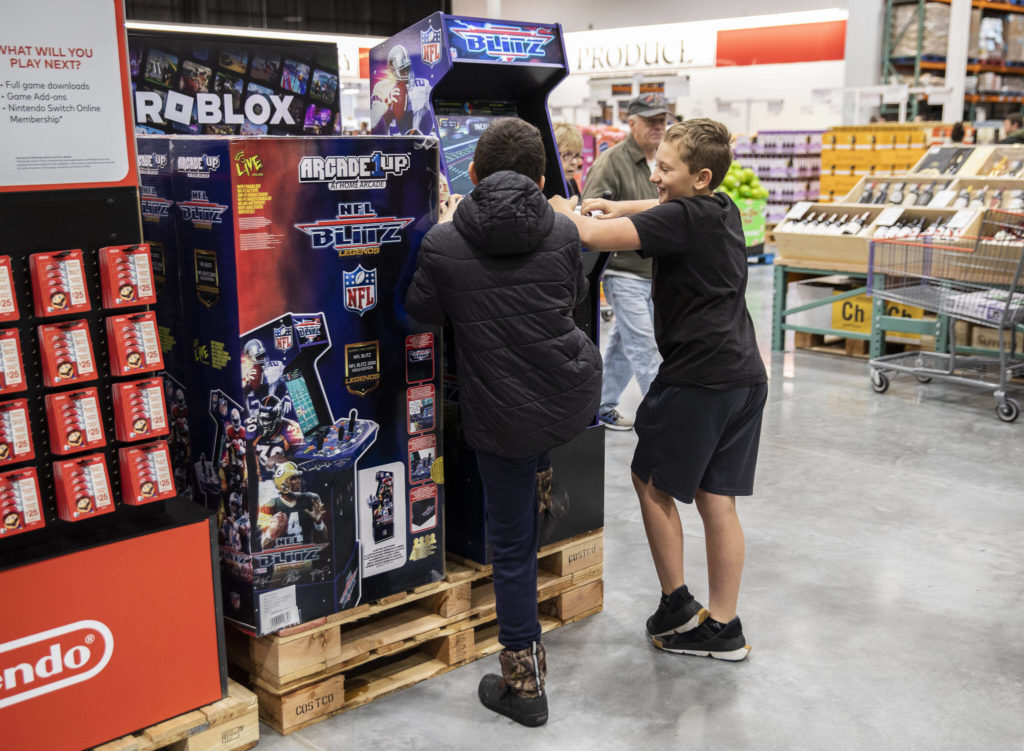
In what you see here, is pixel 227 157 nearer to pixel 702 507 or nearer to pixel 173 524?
pixel 173 524

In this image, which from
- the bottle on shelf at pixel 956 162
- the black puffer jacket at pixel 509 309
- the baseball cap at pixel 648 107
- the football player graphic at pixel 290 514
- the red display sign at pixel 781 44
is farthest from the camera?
the red display sign at pixel 781 44

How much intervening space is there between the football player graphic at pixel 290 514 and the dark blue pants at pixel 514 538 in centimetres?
47

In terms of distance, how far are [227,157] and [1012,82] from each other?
1352 centimetres

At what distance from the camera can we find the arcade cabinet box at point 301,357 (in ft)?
8.56

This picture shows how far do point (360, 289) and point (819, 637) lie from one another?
6.32 feet

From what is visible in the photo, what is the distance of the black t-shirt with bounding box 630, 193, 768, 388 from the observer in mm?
2908

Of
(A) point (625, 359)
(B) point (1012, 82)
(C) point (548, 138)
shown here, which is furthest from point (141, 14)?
(C) point (548, 138)

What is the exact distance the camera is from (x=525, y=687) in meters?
2.85

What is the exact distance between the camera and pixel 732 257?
3002 mm

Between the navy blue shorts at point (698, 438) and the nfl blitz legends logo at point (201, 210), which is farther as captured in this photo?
the navy blue shorts at point (698, 438)

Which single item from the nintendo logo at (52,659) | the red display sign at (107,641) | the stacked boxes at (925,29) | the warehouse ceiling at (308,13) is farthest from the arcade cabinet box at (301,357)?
the warehouse ceiling at (308,13)

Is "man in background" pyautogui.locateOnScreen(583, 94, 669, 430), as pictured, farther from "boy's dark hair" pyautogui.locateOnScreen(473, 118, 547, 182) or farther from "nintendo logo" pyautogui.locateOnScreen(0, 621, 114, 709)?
"nintendo logo" pyautogui.locateOnScreen(0, 621, 114, 709)

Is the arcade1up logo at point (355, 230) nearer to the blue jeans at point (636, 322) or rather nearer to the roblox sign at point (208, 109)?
the roblox sign at point (208, 109)

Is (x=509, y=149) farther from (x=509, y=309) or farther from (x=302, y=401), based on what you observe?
(x=302, y=401)
